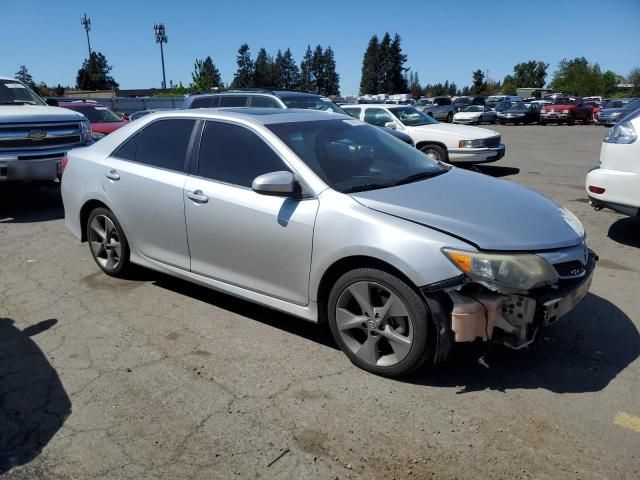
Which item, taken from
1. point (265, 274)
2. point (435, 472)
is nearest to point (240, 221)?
point (265, 274)

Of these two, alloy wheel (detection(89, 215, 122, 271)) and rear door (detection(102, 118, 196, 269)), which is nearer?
rear door (detection(102, 118, 196, 269))

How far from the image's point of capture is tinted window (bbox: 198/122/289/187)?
387 centimetres

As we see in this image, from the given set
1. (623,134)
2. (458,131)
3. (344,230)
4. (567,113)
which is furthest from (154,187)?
(567,113)

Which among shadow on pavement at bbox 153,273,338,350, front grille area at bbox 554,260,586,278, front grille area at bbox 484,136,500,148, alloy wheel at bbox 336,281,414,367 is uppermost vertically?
front grille area at bbox 554,260,586,278

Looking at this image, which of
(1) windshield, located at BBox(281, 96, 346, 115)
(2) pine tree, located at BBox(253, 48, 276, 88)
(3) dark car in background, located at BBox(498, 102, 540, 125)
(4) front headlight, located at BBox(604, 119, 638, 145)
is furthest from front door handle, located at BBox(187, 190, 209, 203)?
(2) pine tree, located at BBox(253, 48, 276, 88)

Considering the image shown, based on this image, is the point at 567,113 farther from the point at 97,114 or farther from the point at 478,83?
the point at 478,83

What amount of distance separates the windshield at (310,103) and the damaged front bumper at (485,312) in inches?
303

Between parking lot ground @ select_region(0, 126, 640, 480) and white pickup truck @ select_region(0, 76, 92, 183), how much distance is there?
346cm

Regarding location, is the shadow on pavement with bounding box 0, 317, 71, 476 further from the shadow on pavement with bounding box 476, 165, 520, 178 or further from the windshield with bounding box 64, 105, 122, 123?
the windshield with bounding box 64, 105, 122, 123

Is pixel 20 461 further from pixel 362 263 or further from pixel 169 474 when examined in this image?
pixel 362 263

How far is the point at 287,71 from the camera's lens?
12681 cm

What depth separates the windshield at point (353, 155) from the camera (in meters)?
3.75

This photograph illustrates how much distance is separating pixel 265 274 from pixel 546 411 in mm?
1948

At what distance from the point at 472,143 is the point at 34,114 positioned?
806 centimetres
